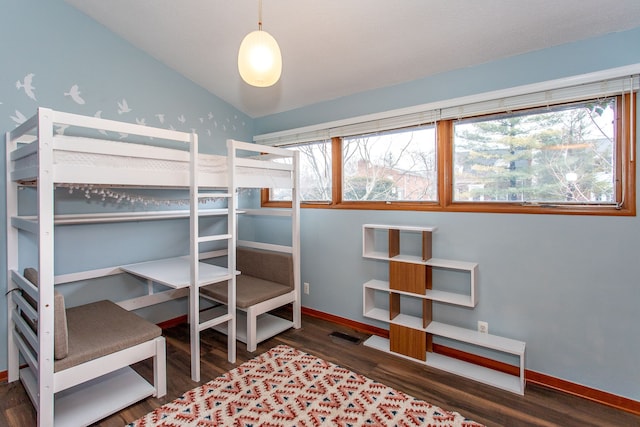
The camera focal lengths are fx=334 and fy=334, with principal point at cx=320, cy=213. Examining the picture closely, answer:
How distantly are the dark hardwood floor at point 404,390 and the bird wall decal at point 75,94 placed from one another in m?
2.09

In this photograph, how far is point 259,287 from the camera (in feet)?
10.2

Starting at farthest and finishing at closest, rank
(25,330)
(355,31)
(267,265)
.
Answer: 1. (267,265)
2. (355,31)
3. (25,330)

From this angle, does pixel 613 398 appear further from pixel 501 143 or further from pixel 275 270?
pixel 275 270

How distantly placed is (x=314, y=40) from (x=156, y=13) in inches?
46.3

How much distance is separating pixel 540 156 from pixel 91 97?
342 cm

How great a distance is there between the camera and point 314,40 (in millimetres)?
2510

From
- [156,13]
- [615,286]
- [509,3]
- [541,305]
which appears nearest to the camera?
[509,3]

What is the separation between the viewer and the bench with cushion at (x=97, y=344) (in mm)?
1792

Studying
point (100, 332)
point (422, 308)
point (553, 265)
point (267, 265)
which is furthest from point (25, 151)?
point (553, 265)

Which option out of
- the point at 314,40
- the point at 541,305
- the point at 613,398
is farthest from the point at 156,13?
the point at 613,398

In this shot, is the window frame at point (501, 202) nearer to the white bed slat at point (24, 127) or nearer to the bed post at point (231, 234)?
the bed post at point (231, 234)

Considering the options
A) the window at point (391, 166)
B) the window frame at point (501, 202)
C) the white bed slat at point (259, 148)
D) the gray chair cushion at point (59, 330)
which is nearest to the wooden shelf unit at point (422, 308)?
the window frame at point (501, 202)

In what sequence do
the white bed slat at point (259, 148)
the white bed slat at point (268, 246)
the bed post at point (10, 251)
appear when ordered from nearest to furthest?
1. the bed post at point (10, 251)
2. the white bed slat at point (259, 148)
3. the white bed slat at point (268, 246)

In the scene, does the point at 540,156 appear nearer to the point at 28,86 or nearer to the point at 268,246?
the point at 268,246
